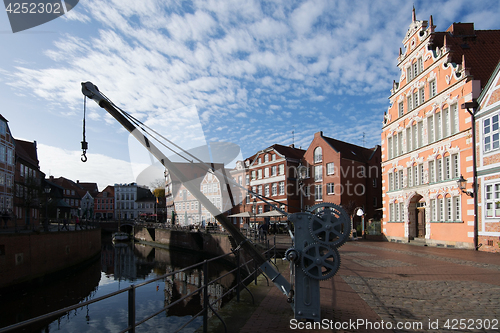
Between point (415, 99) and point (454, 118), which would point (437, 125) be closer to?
point (454, 118)

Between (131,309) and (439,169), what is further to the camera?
(439,169)

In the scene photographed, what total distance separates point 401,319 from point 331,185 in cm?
3552

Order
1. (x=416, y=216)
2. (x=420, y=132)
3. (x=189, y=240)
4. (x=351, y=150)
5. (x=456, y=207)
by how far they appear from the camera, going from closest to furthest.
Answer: (x=456, y=207)
(x=420, y=132)
(x=416, y=216)
(x=189, y=240)
(x=351, y=150)

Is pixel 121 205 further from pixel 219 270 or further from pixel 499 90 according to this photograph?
pixel 499 90

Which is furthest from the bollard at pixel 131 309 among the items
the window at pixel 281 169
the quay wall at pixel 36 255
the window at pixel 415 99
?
the window at pixel 281 169

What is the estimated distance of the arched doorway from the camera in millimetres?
26531

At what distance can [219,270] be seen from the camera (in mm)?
24531

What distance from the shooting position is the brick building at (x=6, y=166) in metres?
35.5

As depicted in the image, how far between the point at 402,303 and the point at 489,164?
15480mm

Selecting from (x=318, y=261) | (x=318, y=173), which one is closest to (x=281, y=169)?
(x=318, y=173)

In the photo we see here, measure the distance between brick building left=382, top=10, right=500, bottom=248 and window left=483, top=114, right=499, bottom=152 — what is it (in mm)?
1082

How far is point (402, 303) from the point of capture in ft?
23.8

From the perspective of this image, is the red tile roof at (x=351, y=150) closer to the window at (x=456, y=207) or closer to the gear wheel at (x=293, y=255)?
the window at (x=456, y=207)

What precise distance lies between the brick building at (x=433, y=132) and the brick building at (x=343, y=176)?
9846 millimetres
